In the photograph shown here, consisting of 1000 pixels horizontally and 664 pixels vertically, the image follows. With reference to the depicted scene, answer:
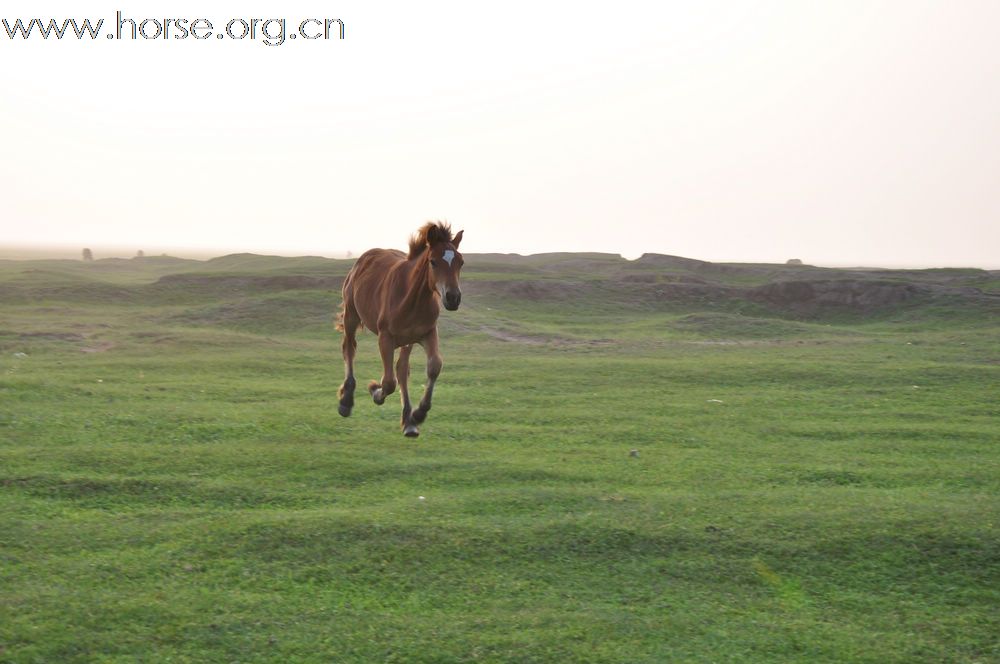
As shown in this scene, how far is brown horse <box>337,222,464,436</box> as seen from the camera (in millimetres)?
9188

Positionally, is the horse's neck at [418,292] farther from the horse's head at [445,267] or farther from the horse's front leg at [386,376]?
the horse's front leg at [386,376]

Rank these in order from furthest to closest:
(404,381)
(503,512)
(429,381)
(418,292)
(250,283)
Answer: (250,283), (503,512), (404,381), (418,292), (429,381)

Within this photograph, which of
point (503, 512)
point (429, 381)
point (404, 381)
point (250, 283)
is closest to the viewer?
point (429, 381)

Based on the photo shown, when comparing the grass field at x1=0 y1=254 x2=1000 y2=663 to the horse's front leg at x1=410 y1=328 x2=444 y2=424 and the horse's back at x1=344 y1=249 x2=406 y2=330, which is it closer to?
the horse's front leg at x1=410 y1=328 x2=444 y2=424

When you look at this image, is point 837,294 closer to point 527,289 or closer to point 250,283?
point 527,289

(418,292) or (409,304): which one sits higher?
(418,292)

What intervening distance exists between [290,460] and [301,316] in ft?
74.3

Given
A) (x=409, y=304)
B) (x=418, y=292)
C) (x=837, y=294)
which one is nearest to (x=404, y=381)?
(x=409, y=304)

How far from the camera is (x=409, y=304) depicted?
391 inches

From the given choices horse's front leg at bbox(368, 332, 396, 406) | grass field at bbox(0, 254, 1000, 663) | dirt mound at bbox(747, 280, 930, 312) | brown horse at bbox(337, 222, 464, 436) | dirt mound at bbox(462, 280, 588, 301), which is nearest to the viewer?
brown horse at bbox(337, 222, 464, 436)

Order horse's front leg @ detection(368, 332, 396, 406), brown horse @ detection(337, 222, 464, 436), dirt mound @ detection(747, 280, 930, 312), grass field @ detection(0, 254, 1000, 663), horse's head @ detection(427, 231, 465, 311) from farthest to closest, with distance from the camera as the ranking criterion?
1. dirt mound @ detection(747, 280, 930, 312)
2. horse's front leg @ detection(368, 332, 396, 406)
3. grass field @ detection(0, 254, 1000, 663)
4. brown horse @ detection(337, 222, 464, 436)
5. horse's head @ detection(427, 231, 465, 311)

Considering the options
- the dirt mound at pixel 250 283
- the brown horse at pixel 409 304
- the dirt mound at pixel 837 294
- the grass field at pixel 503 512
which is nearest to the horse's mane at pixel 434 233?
the brown horse at pixel 409 304

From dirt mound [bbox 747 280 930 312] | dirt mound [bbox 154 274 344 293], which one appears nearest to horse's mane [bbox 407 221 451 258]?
dirt mound [bbox 154 274 344 293]

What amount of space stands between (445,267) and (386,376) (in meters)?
1.59
